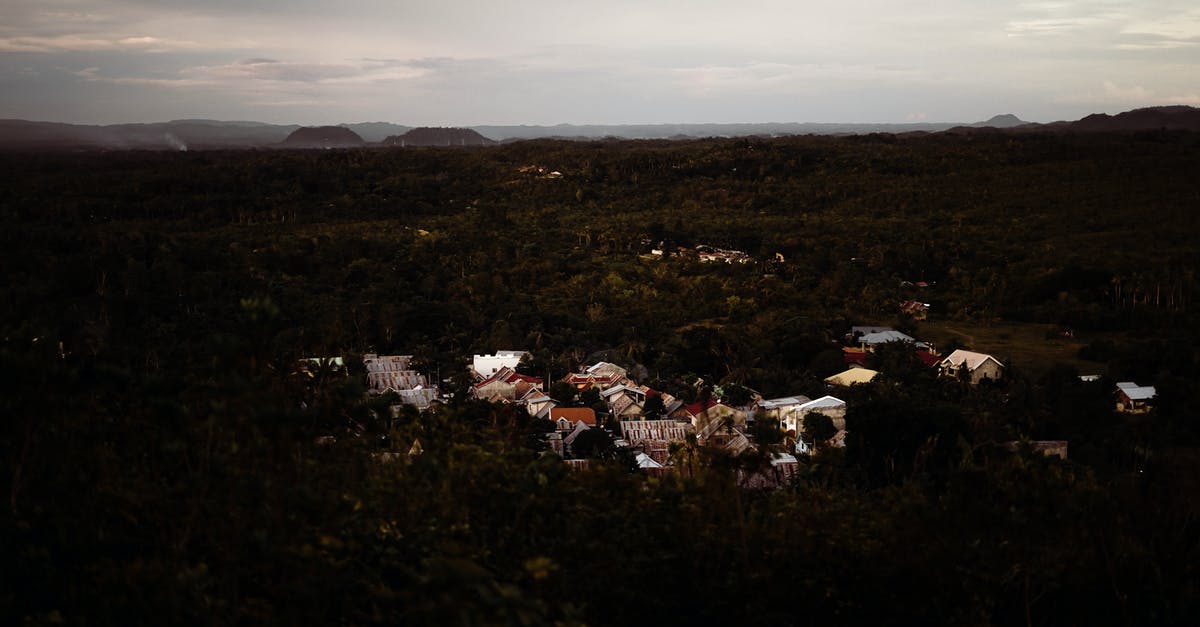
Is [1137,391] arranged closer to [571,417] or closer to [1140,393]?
[1140,393]

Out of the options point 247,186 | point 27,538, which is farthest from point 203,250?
point 27,538

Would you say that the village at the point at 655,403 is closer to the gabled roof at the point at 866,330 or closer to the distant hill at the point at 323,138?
the gabled roof at the point at 866,330

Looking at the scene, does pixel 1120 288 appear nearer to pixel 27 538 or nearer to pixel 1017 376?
pixel 1017 376

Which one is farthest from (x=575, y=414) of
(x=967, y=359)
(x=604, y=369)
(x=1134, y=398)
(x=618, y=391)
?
(x=1134, y=398)

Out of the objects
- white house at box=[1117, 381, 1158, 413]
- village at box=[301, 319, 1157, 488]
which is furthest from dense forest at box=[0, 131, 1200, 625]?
village at box=[301, 319, 1157, 488]

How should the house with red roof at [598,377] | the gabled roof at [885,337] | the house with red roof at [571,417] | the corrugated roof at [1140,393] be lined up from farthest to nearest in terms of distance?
the gabled roof at [885,337] < the house with red roof at [598,377] < the corrugated roof at [1140,393] < the house with red roof at [571,417]

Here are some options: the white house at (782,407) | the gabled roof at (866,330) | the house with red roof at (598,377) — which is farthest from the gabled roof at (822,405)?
the gabled roof at (866,330)

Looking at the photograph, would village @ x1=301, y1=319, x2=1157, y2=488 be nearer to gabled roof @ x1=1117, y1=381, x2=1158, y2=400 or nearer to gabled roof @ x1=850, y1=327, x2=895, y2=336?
gabled roof @ x1=1117, y1=381, x2=1158, y2=400
